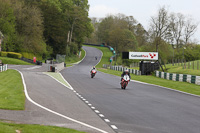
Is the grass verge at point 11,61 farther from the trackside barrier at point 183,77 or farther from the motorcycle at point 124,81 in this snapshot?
the motorcycle at point 124,81

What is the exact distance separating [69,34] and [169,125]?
3692 inches

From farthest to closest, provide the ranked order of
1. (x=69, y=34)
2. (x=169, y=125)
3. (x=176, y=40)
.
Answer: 1. (x=69, y=34)
2. (x=176, y=40)
3. (x=169, y=125)

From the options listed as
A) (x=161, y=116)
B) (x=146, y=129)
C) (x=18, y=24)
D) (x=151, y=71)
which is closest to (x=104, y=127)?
(x=146, y=129)

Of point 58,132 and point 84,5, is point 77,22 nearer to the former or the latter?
point 84,5

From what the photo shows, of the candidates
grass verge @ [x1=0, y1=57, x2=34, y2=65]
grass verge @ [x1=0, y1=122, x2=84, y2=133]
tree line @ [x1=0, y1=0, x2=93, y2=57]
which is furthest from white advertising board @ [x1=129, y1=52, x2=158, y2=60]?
grass verge @ [x1=0, y1=122, x2=84, y2=133]

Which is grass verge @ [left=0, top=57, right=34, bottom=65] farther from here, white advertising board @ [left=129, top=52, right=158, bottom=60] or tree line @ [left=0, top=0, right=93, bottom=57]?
white advertising board @ [left=129, top=52, right=158, bottom=60]

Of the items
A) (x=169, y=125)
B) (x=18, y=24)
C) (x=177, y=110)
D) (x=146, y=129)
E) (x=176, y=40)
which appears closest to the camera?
(x=146, y=129)

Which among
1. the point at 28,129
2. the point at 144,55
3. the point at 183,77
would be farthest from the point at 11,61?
the point at 28,129

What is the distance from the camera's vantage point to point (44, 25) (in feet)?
299

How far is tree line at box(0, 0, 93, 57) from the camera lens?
70062mm

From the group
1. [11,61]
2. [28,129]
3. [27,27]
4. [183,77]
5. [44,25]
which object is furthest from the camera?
[44,25]

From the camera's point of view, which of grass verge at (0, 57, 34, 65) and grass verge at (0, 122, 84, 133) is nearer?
grass verge at (0, 122, 84, 133)

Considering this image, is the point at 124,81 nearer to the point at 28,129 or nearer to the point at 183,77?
the point at 183,77

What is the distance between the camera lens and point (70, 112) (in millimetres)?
11773
